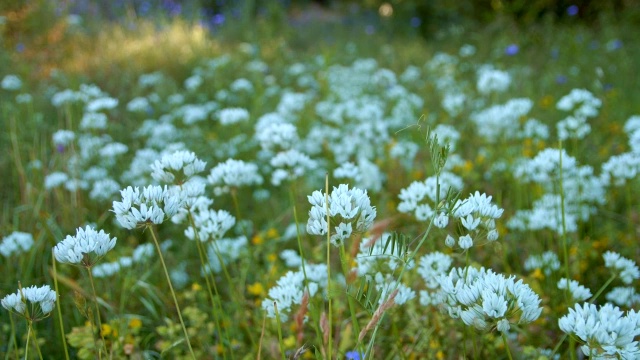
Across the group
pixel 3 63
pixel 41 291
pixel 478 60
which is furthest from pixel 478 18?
pixel 41 291

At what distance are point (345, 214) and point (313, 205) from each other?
46cm

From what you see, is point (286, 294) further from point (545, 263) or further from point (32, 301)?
point (545, 263)

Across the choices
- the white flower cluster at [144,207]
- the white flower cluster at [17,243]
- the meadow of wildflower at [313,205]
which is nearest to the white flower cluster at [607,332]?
the meadow of wildflower at [313,205]

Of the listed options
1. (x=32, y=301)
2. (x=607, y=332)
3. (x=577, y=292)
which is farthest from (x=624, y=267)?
(x=32, y=301)

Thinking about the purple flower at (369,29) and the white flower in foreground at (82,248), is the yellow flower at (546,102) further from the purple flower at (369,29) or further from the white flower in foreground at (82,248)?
the purple flower at (369,29)

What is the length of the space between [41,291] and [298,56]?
265 inches

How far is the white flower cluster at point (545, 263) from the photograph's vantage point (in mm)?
2172

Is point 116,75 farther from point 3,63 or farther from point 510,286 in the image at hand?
point 510,286

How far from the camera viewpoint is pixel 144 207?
4.30 feet

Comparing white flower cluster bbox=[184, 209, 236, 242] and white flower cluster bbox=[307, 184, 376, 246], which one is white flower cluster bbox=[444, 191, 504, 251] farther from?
white flower cluster bbox=[184, 209, 236, 242]

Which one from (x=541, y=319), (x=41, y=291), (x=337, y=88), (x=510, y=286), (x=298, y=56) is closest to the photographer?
(x=510, y=286)

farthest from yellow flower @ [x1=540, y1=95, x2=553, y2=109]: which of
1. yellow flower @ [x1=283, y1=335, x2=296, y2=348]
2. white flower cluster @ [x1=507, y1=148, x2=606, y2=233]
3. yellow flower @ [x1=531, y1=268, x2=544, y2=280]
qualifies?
yellow flower @ [x1=283, y1=335, x2=296, y2=348]

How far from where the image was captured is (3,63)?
17.7 feet

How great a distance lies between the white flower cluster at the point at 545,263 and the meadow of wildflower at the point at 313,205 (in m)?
0.02
